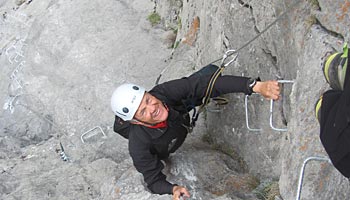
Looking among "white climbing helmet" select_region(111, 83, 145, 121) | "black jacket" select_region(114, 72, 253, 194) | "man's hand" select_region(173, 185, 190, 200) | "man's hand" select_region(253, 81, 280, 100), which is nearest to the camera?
"man's hand" select_region(253, 81, 280, 100)

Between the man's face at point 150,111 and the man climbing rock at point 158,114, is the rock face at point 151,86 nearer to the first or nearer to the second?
the man climbing rock at point 158,114

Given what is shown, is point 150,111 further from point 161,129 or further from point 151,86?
point 151,86

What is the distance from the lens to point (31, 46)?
48.1ft

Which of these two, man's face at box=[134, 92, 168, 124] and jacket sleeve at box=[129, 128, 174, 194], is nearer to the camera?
man's face at box=[134, 92, 168, 124]

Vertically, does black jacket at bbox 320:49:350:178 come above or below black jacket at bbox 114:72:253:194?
above

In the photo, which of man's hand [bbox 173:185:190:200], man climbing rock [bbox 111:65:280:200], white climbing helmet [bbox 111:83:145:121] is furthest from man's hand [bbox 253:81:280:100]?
man's hand [bbox 173:185:190:200]

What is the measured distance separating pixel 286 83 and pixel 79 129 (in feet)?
24.8

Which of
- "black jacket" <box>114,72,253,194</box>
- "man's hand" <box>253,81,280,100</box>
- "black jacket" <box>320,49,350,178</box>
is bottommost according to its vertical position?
"black jacket" <box>114,72,253,194</box>

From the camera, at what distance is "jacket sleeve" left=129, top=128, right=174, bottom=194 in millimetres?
6738

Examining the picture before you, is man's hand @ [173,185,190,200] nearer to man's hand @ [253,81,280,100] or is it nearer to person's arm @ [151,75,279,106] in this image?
person's arm @ [151,75,279,106]

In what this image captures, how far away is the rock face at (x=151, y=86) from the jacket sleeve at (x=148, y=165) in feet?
0.57

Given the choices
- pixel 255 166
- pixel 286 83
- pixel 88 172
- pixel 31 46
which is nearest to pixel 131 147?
pixel 255 166

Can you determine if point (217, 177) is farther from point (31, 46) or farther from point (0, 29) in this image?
point (0, 29)

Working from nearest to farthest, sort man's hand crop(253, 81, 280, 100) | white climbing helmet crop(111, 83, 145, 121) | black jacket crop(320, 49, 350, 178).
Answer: black jacket crop(320, 49, 350, 178)
man's hand crop(253, 81, 280, 100)
white climbing helmet crop(111, 83, 145, 121)
